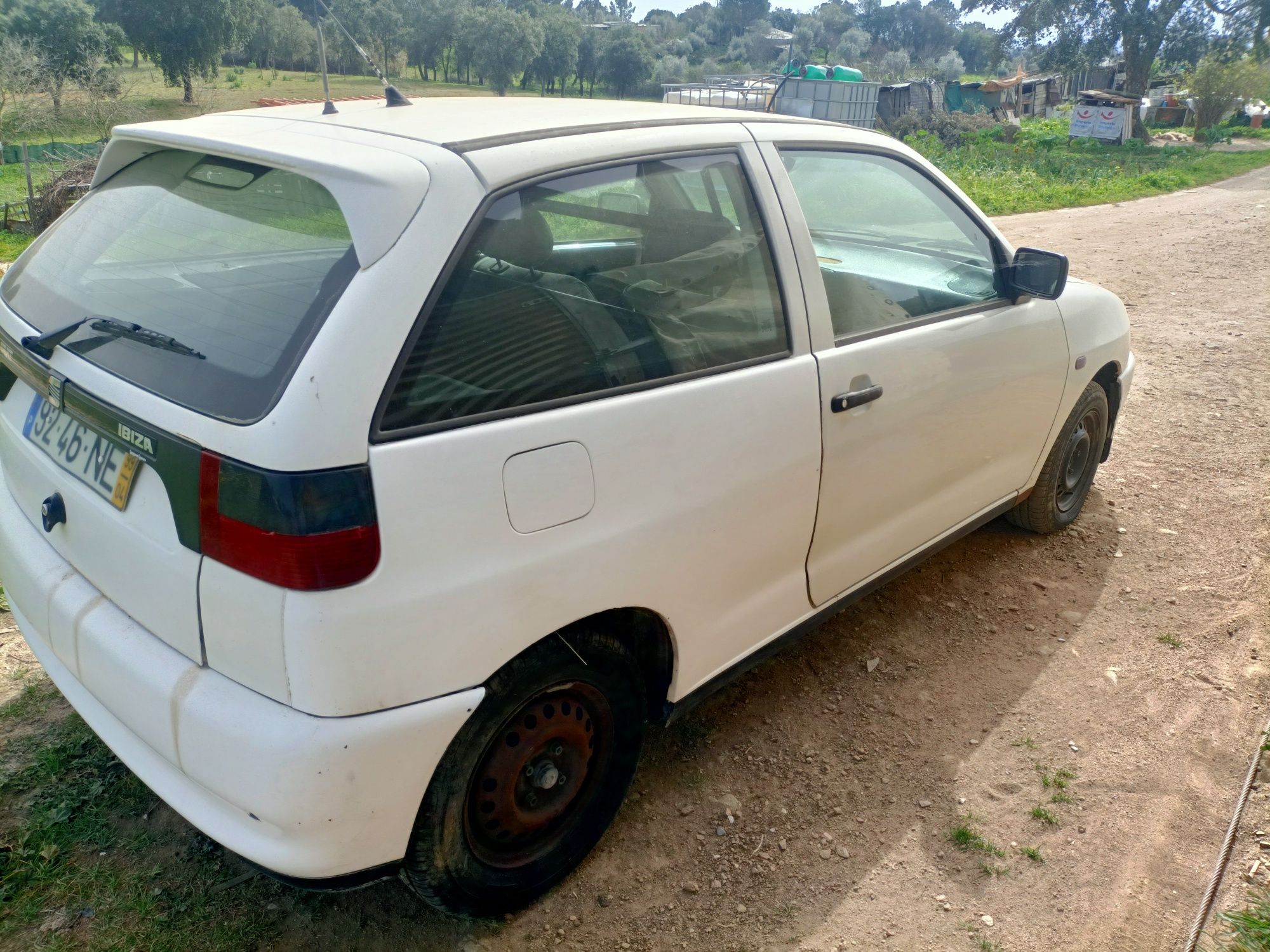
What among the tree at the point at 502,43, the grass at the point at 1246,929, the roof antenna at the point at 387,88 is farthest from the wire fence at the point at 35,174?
the tree at the point at 502,43

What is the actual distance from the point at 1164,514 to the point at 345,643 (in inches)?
165

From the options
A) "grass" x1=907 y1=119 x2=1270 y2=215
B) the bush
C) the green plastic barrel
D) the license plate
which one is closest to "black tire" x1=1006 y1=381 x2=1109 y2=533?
the license plate

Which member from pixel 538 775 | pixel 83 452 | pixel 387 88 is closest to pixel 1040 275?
pixel 387 88

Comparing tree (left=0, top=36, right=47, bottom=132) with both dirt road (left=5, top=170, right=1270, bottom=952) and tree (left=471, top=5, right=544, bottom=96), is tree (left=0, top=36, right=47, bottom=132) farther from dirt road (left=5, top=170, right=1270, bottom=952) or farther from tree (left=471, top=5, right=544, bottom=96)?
dirt road (left=5, top=170, right=1270, bottom=952)

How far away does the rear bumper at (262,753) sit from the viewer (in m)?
1.75

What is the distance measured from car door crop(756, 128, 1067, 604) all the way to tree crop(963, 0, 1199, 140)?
5017cm

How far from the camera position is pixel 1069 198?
1623cm

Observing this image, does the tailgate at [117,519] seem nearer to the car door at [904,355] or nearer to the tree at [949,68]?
the car door at [904,355]

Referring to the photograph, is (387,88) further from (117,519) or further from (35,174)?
(35,174)

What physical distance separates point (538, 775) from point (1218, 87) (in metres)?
41.0

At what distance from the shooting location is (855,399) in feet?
8.75

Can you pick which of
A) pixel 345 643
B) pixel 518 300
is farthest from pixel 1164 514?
pixel 345 643

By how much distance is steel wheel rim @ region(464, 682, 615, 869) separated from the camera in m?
2.15

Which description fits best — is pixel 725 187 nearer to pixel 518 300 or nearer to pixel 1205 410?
pixel 518 300
